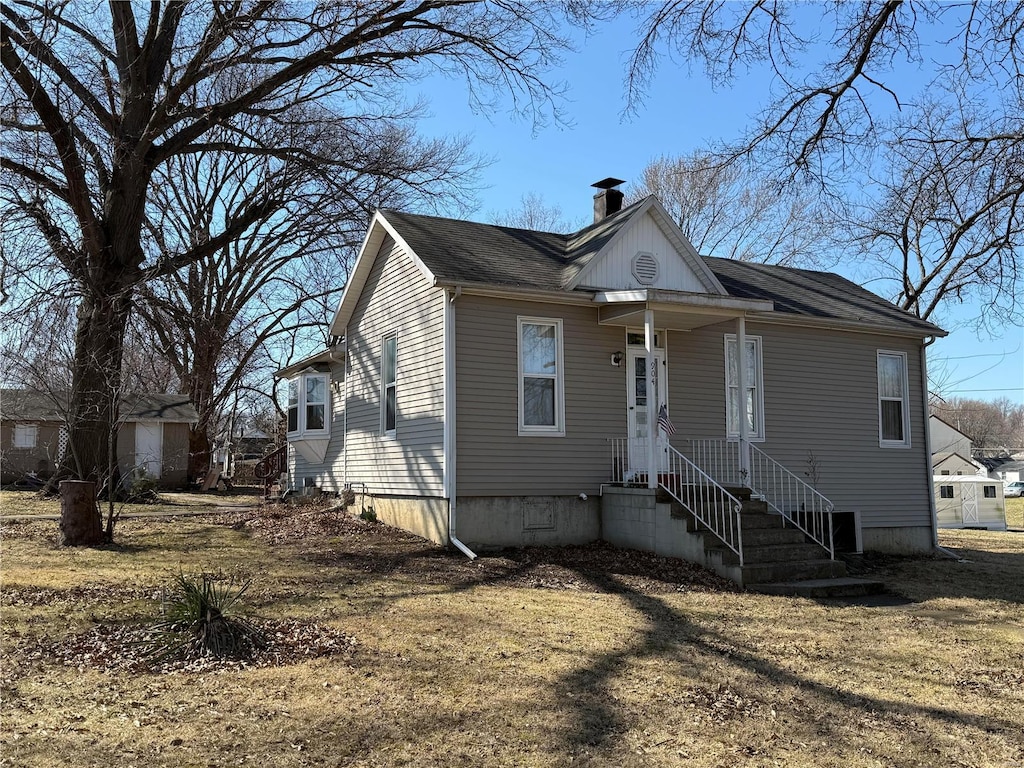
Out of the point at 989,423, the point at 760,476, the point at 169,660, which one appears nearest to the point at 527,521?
the point at 760,476

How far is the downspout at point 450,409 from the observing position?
12.0 m

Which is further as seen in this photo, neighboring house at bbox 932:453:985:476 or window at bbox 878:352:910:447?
neighboring house at bbox 932:453:985:476

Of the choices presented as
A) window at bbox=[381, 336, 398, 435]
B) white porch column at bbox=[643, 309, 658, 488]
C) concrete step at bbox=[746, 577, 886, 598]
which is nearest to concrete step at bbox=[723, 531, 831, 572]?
concrete step at bbox=[746, 577, 886, 598]

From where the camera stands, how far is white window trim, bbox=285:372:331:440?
706 inches

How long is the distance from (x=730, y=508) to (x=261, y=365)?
27218 mm

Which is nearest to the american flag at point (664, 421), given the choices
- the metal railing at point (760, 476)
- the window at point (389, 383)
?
the metal railing at point (760, 476)

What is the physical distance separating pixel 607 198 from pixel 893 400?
665 cm

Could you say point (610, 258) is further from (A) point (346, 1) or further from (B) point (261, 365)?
(B) point (261, 365)

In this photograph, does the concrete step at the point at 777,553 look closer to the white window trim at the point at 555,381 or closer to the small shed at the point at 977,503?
the white window trim at the point at 555,381

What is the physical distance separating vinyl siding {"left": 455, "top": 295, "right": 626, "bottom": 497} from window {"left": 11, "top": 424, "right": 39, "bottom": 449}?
73.5 feet

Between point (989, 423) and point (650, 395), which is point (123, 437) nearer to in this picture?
point (650, 395)

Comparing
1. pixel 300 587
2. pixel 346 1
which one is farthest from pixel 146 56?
pixel 300 587

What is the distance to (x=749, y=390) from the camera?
14633mm

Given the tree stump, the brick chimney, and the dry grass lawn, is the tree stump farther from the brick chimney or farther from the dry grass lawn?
the brick chimney
